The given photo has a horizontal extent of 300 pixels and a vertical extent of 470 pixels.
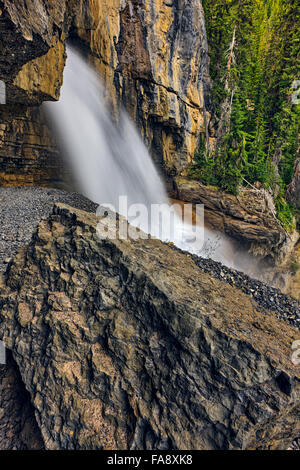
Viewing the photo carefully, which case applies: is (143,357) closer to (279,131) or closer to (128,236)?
(128,236)

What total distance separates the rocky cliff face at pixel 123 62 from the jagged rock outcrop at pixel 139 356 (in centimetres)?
406

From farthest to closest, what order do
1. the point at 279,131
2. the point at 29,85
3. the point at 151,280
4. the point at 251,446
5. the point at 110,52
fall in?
the point at 279,131 → the point at 110,52 → the point at 29,85 → the point at 151,280 → the point at 251,446

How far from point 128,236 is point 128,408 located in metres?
2.89

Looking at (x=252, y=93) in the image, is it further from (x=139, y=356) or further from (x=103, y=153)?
(x=139, y=356)

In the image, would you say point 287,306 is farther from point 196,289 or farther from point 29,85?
point 29,85

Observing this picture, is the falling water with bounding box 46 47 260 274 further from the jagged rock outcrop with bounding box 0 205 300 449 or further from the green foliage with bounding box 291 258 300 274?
the jagged rock outcrop with bounding box 0 205 300 449

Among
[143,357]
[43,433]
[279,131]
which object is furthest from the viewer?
[279,131]

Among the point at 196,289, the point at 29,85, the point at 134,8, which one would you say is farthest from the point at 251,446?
the point at 134,8

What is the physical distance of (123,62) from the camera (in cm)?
818

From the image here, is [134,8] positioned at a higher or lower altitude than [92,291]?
higher

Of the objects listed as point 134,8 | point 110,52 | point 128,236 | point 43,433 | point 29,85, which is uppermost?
point 134,8

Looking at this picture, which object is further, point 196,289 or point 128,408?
point 196,289

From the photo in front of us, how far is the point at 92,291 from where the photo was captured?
136 inches

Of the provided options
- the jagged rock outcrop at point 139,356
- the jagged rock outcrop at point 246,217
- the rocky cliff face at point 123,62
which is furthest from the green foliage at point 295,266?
the jagged rock outcrop at point 139,356
